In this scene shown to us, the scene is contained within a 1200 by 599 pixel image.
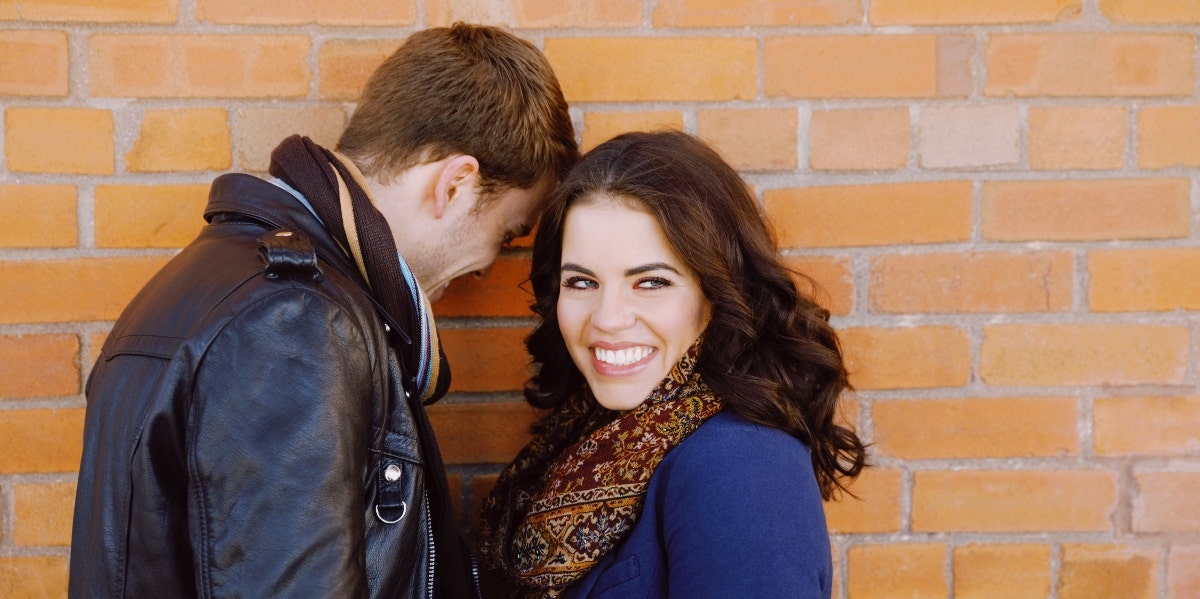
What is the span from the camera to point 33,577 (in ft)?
6.47

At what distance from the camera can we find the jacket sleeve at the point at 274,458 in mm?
1169

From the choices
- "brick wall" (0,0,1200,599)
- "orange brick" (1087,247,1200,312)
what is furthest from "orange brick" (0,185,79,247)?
"orange brick" (1087,247,1200,312)

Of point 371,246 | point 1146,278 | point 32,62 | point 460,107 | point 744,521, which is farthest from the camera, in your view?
point 1146,278

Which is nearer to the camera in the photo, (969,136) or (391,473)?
(391,473)

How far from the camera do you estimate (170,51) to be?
189 centimetres

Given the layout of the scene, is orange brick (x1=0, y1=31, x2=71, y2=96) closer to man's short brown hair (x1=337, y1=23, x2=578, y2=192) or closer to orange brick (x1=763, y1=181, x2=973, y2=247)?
man's short brown hair (x1=337, y1=23, x2=578, y2=192)

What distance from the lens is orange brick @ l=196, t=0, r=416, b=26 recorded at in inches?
74.6

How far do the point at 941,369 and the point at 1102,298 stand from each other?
0.39 metres

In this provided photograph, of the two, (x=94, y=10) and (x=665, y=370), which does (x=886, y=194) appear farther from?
(x=94, y=10)

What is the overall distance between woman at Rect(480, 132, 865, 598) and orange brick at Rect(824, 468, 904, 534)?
0.30m

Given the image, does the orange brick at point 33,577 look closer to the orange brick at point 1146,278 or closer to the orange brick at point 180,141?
the orange brick at point 180,141

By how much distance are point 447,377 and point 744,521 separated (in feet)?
1.97

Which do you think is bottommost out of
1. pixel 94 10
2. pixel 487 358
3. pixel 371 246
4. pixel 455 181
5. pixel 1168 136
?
pixel 487 358

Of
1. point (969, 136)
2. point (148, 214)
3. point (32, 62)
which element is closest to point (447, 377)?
point (148, 214)
